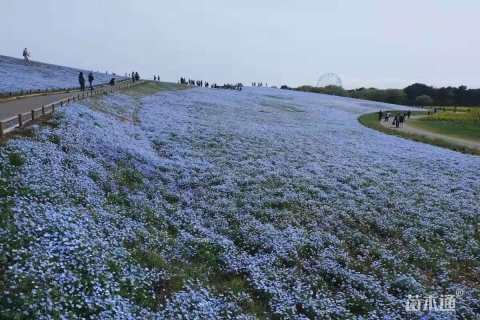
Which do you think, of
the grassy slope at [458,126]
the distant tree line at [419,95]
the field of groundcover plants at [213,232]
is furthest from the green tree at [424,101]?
the field of groundcover plants at [213,232]

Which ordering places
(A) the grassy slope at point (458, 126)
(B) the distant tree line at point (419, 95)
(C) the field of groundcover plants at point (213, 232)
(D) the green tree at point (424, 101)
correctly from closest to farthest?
(C) the field of groundcover plants at point (213, 232) → (A) the grassy slope at point (458, 126) → (D) the green tree at point (424, 101) → (B) the distant tree line at point (419, 95)

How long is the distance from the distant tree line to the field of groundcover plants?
412ft

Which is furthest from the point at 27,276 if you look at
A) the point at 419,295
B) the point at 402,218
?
the point at 402,218

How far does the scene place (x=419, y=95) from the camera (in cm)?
Result: 15038

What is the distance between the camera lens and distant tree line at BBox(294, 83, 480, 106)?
139125mm

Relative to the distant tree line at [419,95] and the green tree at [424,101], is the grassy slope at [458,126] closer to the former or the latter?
the green tree at [424,101]

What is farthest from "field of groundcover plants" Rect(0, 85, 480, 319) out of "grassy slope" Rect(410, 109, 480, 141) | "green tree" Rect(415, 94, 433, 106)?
"green tree" Rect(415, 94, 433, 106)

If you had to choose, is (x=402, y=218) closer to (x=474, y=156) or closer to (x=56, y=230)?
(x=56, y=230)

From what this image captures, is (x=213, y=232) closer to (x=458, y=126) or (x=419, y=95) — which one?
(x=458, y=126)

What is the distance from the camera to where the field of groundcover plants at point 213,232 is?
10211 millimetres

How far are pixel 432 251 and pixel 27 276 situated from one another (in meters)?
14.8

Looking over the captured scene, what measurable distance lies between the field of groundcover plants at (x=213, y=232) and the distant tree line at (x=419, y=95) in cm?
12568

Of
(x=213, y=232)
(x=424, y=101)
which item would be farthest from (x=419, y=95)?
(x=213, y=232)

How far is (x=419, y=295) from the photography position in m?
13.3
